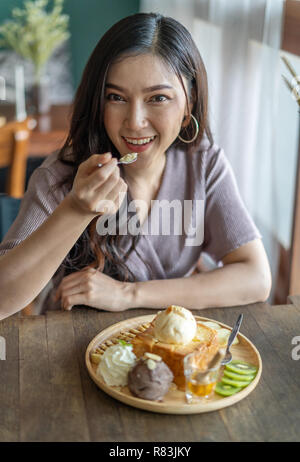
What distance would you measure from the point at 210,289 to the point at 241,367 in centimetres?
33

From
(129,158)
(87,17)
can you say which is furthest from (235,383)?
(87,17)

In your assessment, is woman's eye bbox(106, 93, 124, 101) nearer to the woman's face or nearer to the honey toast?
the woman's face

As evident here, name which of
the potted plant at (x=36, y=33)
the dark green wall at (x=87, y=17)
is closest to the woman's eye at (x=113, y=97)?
the potted plant at (x=36, y=33)

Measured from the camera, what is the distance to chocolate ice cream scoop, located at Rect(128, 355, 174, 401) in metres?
1.05

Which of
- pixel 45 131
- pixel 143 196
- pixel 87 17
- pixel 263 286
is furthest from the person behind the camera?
pixel 87 17

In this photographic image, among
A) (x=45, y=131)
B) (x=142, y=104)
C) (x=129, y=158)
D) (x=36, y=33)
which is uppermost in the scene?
(x=142, y=104)

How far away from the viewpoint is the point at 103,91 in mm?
1454

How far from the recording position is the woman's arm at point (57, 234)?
1.15 meters

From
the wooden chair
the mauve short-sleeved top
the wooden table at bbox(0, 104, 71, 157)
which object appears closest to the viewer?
the mauve short-sleeved top

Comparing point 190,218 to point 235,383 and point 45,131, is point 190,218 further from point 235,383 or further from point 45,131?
point 45,131

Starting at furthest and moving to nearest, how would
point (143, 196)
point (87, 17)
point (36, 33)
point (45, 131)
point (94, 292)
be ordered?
1. point (87, 17)
2. point (36, 33)
3. point (45, 131)
4. point (143, 196)
5. point (94, 292)

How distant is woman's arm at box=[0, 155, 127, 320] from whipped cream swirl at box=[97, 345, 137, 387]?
23 cm

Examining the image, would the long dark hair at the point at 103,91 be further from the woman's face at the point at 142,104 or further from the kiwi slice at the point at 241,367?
the kiwi slice at the point at 241,367

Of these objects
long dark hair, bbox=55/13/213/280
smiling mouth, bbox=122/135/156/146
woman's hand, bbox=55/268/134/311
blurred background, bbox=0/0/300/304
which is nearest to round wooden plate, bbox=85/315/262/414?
woman's hand, bbox=55/268/134/311
